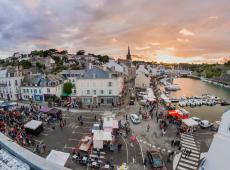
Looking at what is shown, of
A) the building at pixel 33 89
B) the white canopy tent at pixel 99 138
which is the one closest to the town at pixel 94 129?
the white canopy tent at pixel 99 138

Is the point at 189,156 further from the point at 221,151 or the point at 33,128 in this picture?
the point at 33,128

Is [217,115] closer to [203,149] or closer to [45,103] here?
[203,149]

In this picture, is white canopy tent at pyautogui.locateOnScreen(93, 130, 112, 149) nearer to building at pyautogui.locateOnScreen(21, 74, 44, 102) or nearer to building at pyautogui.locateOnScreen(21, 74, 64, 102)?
building at pyautogui.locateOnScreen(21, 74, 64, 102)

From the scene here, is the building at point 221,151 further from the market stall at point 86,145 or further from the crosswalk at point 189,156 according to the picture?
the market stall at point 86,145

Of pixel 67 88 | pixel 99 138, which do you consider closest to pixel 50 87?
pixel 67 88

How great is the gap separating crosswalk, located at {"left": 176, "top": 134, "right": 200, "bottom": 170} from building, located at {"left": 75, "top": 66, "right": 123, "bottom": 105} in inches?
718

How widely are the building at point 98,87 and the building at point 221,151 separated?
82.2ft

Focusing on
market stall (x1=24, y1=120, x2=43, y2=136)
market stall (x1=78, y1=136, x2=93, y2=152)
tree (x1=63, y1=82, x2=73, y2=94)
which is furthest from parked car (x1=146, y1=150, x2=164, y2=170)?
tree (x1=63, y1=82, x2=73, y2=94)

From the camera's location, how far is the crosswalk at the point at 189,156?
1672 centimetres

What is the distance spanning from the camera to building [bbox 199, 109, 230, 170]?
11922 mm

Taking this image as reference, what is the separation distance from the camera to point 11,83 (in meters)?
40.9

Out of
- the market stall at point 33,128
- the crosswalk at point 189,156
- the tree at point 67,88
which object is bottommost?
the crosswalk at point 189,156

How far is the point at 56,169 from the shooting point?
3250 mm

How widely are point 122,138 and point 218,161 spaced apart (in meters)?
11.6
